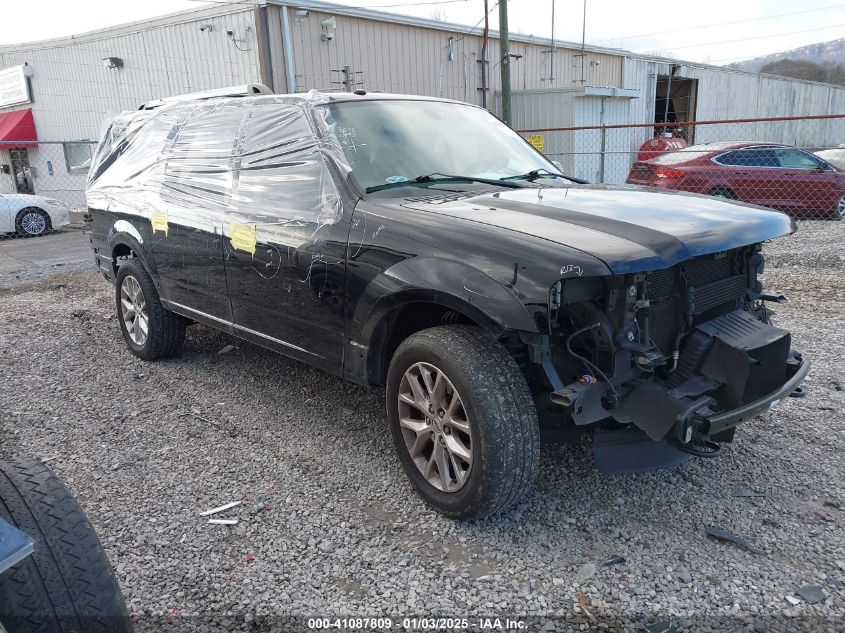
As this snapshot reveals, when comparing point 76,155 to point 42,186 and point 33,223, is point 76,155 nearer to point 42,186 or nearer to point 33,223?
point 42,186

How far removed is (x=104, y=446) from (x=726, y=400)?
134 inches

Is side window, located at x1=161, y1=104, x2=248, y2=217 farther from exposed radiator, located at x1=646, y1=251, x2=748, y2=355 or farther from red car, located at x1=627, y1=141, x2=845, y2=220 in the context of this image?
red car, located at x1=627, y1=141, x2=845, y2=220

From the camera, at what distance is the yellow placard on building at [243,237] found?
13.1 feet

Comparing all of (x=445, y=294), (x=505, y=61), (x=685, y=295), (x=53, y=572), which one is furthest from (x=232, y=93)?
(x=505, y=61)

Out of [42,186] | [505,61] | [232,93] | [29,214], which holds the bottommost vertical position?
[42,186]

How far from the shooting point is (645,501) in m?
3.23

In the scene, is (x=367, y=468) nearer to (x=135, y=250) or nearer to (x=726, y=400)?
(x=726, y=400)

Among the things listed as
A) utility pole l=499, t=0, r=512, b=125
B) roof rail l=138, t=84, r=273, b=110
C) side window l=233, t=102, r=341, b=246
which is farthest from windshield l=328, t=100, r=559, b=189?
utility pole l=499, t=0, r=512, b=125

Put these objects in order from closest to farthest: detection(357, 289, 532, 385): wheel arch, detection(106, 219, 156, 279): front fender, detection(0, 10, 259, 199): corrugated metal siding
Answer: detection(357, 289, 532, 385): wheel arch
detection(106, 219, 156, 279): front fender
detection(0, 10, 259, 199): corrugated metal siding

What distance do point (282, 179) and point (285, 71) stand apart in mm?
12694

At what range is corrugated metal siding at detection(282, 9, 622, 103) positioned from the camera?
15.8 metres

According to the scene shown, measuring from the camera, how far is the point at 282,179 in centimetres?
389

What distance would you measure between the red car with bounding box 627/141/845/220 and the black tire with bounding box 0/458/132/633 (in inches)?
442

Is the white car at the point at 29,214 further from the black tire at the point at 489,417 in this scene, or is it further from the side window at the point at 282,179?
the black tire at the point at 489,417
